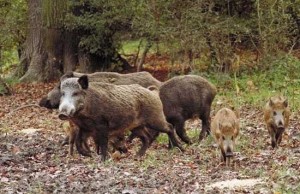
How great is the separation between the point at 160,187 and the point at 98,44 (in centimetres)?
1646

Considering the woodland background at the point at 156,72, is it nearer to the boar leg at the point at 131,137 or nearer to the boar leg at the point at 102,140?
the boar leg at the point at 102,140

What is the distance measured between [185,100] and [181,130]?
0.66m

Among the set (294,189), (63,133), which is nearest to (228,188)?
(294,189)

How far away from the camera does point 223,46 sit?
871 inches

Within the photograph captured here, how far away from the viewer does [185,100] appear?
13969 mm

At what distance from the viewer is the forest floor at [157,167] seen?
8648 mm

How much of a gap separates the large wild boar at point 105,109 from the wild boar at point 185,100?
1376 mm

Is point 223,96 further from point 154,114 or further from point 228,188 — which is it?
point 228,188

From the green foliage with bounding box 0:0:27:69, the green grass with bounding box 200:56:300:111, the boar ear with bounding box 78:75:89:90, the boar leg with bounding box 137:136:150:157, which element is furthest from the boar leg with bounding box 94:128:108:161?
the green foliage with bounding box 0:0:27:69

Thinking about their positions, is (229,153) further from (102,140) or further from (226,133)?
(102,140)

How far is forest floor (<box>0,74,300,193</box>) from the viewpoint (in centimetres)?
865

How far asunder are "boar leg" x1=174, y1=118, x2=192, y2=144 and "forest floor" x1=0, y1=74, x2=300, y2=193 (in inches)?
7.2

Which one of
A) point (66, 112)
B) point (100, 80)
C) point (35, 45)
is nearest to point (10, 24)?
point (35, 45)

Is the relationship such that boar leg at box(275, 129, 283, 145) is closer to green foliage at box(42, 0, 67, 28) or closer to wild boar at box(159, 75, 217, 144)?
wild boar at box(159, 75, 217, 144)
